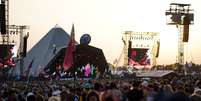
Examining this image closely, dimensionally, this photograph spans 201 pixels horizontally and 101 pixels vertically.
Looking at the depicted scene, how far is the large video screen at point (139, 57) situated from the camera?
91.2m

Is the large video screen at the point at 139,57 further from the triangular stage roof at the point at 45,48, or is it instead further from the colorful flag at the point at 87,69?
the triangular stage roof at the point at 45,48

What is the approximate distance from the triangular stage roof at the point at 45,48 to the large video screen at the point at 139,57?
1202cm

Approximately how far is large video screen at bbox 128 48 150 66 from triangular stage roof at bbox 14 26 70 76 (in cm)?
1202

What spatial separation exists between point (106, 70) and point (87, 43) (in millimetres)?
6187

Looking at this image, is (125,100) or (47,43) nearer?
(125,100)

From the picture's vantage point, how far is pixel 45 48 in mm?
107688

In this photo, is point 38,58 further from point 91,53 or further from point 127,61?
point 127,61

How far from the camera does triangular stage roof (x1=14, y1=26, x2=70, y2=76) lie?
329 feet

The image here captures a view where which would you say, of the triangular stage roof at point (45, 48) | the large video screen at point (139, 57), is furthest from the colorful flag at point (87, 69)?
the triangular stage roof at point (45, 48)

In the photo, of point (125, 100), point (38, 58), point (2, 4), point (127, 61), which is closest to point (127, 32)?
point (127, 61)

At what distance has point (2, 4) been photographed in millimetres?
28641

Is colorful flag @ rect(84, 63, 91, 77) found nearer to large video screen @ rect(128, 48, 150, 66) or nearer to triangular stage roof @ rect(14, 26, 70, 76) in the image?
large video screen @ rect(128, 48, 150, 66)

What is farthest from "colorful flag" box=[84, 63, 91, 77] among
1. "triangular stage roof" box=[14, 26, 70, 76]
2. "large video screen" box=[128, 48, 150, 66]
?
"triangular stage roof" box=[14, 26, 70, 76]

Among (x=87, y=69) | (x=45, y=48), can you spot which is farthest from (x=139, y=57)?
(x=45, y=48)
